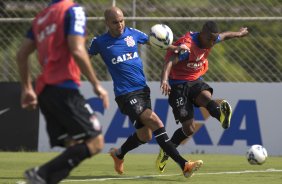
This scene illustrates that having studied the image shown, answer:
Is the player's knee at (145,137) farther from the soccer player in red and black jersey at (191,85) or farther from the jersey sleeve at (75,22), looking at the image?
the jersey sleeve at (75,22)

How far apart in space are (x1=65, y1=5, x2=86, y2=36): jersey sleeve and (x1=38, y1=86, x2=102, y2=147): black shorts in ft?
1.81

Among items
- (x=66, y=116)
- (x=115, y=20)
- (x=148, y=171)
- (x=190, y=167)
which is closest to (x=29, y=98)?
(x=66, y=116)

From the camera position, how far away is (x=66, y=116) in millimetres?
7598

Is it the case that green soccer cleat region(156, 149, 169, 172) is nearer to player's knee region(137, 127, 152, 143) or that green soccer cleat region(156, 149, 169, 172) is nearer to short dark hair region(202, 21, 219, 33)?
player's knee region(137, 127, 152, 143)

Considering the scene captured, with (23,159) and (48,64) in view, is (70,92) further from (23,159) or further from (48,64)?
(23,159)

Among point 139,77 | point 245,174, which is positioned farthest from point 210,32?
point 245,174

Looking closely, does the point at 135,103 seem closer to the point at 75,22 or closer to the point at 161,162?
the point at 161,162

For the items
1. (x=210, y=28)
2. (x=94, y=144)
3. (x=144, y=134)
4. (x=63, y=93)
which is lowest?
(x=144, y=134)

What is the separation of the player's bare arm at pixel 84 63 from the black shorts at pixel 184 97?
4946 mm

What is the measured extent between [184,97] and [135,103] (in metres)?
1.04

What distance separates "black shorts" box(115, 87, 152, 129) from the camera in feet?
37.8

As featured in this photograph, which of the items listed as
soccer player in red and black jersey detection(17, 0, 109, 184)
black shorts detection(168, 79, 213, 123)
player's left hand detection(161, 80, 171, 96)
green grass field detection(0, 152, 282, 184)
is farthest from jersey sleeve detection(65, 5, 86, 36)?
black shorts detection(168, 79, 213, 123)

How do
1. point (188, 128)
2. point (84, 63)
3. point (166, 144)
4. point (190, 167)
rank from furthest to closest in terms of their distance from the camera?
point (188, 128) → point (166, 144) → point (190, 167) → point (84, 63)

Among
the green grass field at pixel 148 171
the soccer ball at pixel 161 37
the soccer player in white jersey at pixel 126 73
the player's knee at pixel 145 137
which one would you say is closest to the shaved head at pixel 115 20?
the soccer player in white jersey at pixel 126 73
